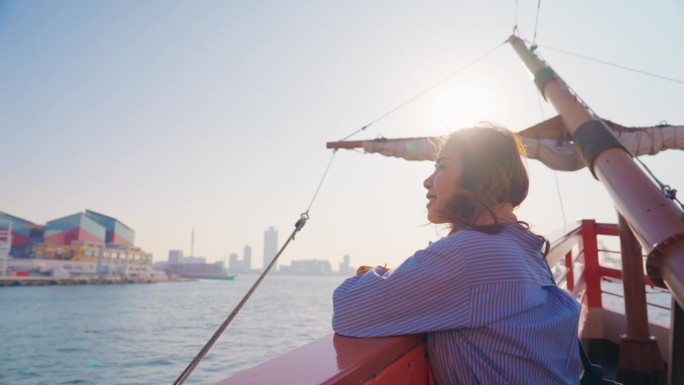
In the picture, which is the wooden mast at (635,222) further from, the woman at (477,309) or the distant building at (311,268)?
the distant building at (311,268)

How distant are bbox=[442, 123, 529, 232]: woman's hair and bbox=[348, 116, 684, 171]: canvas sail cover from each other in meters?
5.26

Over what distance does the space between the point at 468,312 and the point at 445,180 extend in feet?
1.36

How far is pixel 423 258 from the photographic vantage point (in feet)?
2.99

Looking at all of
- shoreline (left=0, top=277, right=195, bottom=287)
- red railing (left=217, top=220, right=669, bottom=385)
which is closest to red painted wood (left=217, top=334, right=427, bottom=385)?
red railing (left=217, top=220, right=669, bottom=385)

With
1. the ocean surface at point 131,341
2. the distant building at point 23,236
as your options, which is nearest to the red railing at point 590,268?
the ocean surface at point 131,341

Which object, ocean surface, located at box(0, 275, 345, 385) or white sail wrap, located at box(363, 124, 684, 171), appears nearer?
white sail wrap, located at box(363, 124, 684, 171)

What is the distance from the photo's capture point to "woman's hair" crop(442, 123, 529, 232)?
112 centimetres

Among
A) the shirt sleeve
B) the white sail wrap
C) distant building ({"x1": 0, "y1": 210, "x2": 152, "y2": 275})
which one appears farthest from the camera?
distant building ({"x1": 0, "y1": 210, "x2": 152, "y2": 275})

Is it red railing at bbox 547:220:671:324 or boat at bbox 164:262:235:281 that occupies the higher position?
red railing at bbox 547:220:671:324

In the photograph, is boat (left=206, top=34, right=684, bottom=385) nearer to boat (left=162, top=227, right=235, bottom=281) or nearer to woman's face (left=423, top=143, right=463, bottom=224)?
woman's face (left=423, top=143, right=463, bottom=224)

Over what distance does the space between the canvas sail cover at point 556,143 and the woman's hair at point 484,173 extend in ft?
17.2

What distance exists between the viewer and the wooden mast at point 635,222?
5.01 ft

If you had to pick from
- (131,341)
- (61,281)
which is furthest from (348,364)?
(61,281)

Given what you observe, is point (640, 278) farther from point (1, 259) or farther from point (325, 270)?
point (325, 270)
